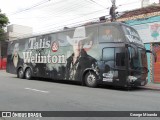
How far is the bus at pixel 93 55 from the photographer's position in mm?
13124

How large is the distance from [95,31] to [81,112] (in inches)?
315

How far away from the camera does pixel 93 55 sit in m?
14.4

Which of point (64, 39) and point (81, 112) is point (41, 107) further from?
point (64, 39)

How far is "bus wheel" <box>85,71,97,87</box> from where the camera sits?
14219 millimetres

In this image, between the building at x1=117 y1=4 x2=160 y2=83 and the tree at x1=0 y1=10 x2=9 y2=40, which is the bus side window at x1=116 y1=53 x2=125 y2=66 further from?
the tree at x1=0 y1=10 x2=9 y2=40

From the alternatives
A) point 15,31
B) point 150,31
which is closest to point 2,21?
point 15,31

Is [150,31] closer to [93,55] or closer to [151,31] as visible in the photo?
[151,31]

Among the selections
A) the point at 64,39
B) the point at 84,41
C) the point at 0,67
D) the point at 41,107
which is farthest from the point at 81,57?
the point at 0,67

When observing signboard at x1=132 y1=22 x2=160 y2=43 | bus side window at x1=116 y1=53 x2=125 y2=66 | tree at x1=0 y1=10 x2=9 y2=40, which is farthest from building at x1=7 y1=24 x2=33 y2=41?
bus side window at x1=116 y1=53 x2=125 y2=66

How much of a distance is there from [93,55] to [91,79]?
1369 millimetres

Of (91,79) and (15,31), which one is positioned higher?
(15,31)

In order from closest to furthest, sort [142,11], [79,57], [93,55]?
[93,55] → [79,57] → [142,11]

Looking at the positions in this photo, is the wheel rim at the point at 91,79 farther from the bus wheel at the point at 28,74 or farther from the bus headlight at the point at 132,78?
the bus wheel at the point at 28,74

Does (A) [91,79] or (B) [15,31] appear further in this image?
(B) [15,31]
